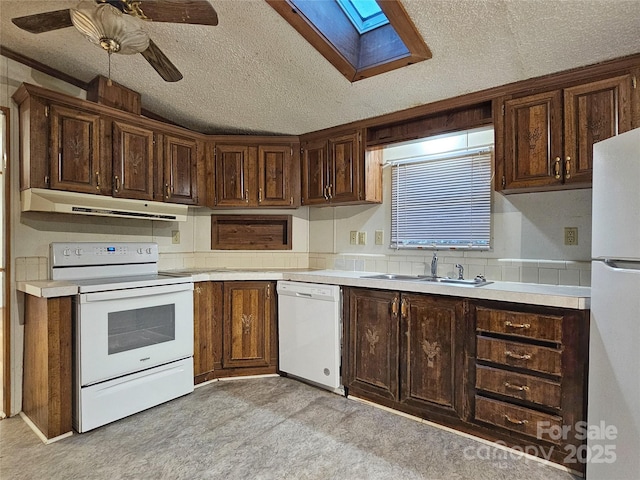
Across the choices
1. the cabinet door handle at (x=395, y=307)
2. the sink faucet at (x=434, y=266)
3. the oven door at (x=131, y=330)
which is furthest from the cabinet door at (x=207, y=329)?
the sink faucet at (x=434, y=266)

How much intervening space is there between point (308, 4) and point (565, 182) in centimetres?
178

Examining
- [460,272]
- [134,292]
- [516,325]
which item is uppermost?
[460,272]

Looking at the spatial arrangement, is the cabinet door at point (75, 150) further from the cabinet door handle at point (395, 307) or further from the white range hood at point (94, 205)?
the cabinet door handle at point (395, 307)

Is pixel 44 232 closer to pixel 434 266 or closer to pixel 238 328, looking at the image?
pixel 238 328

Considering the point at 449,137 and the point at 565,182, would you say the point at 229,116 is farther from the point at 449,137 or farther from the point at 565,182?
the point at 565,182

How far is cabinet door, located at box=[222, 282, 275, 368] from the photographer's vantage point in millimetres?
3045

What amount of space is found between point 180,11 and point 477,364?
242 cm

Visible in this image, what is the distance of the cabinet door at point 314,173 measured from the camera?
3211mm

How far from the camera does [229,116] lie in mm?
3055

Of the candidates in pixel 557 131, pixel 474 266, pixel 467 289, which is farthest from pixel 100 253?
pixel 557 131

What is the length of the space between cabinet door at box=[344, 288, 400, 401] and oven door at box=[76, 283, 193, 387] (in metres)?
1.28

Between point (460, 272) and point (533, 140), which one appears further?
point (460, 272)

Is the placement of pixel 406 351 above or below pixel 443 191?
below

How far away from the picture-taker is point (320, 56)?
2080 mm
